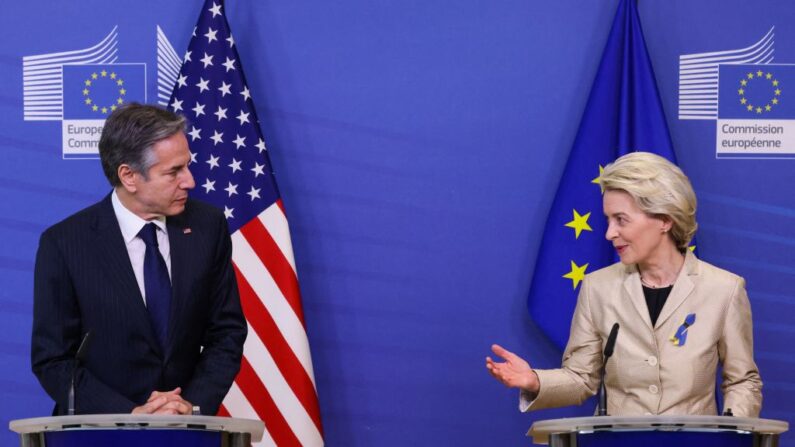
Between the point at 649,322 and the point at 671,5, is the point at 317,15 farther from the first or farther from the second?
the point at 649,322

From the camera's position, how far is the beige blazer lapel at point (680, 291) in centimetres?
320

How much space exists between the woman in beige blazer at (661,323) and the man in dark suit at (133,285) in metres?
0.96

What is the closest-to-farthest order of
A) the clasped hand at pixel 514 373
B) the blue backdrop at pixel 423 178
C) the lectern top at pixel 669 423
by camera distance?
the lectern top at pixel 669 423 < the clasped hand at pixel 514 373 < the blue backdrop at pixel 423 178

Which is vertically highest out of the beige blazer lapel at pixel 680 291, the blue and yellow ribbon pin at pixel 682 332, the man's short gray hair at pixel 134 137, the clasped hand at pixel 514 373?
the man's short gray hair at pixel 134 137

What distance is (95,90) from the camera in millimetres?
4566

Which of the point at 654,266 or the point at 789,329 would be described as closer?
the point at 654,266

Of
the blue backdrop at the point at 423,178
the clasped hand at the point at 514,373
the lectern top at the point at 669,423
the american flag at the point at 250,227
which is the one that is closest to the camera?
the lectern top at the point at 669,423

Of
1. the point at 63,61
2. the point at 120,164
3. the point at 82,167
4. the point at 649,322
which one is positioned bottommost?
the point at 649,322

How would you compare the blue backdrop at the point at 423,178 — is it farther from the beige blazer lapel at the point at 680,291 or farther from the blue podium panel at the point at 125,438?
the blue podium panel at the point at 125,438

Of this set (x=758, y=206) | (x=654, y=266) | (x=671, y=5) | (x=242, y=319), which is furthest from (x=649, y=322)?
(x=671, y=5)

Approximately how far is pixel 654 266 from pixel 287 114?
6.12 ft

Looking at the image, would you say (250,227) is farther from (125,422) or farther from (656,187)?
(125,422)

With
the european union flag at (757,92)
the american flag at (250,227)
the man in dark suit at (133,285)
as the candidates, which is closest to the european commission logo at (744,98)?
the european union flag at (757,92)

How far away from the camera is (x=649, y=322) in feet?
10.5
